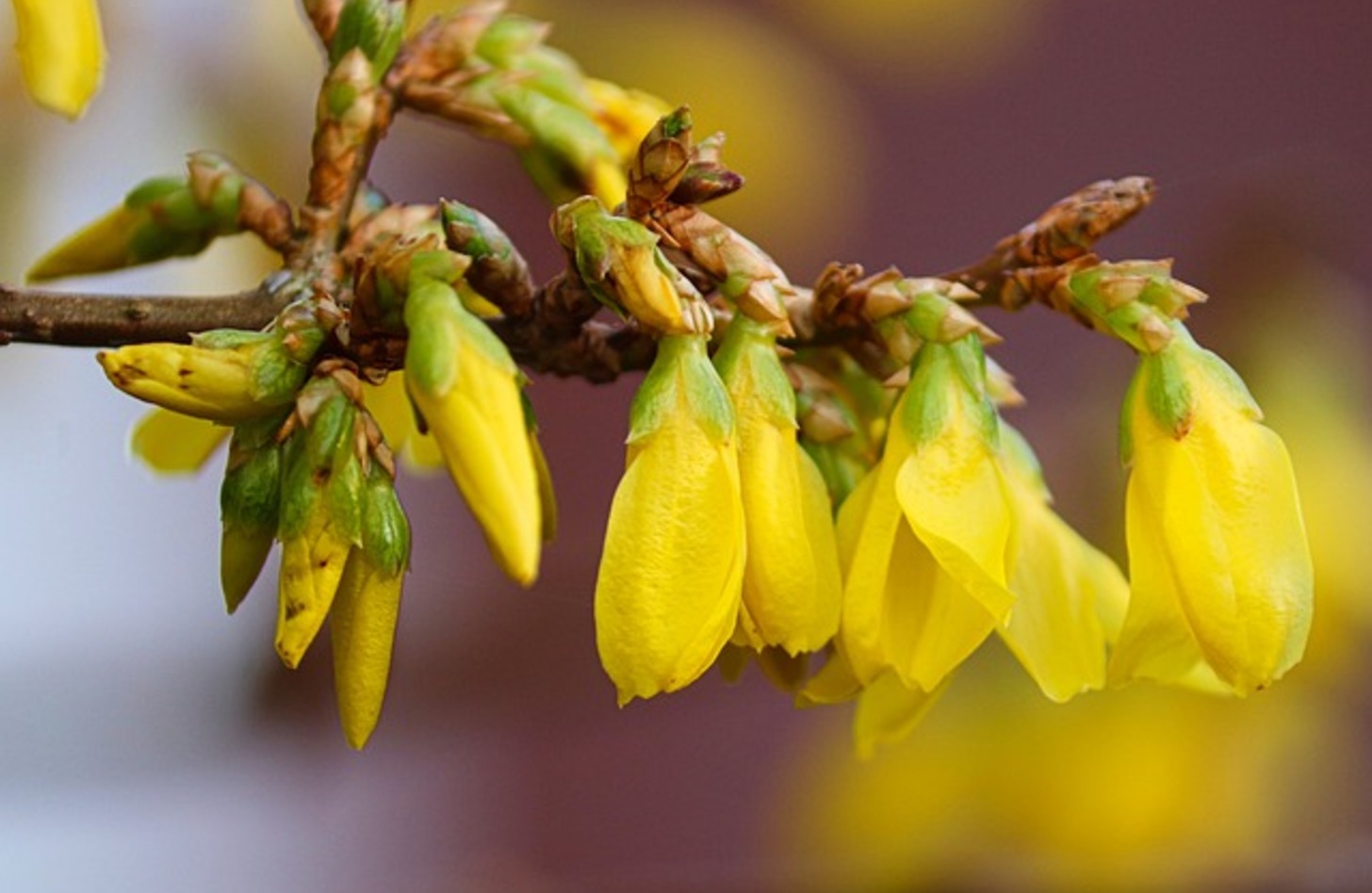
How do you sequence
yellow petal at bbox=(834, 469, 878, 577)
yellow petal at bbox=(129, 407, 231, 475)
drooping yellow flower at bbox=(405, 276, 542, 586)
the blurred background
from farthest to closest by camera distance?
the blurred background < yellow petal at bbox=(129, 407, 231, 475) < yellow petal at bbox=(834, 469, 878, 577) < drooping yellow flower at bbox=(405, 276, 542, 586)

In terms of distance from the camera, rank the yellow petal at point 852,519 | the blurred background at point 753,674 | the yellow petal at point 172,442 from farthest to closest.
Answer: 1. the blurred background at point 753,674
2. the yellow petal at point 172,442
3. the yellow petal at point 852,519

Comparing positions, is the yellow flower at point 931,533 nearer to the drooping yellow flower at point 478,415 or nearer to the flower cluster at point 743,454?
the flower cluster at point 743,454

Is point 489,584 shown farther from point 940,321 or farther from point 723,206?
point 940,321

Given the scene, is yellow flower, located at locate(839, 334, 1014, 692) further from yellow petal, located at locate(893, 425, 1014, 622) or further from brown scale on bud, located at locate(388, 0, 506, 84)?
brown scale on bud, located at locate(388, 0, 506, 84)

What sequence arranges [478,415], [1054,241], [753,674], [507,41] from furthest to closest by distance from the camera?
1. [753,674]
2. [507,41]
3. [1054,241]
4. [478,415]

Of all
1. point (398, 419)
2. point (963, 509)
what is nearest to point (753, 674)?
point (398, 419)

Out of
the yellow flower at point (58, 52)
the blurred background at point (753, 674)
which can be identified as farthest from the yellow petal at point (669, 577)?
the blurred background at point (753, 674)

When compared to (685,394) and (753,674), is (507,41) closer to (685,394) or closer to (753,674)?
(685,394)

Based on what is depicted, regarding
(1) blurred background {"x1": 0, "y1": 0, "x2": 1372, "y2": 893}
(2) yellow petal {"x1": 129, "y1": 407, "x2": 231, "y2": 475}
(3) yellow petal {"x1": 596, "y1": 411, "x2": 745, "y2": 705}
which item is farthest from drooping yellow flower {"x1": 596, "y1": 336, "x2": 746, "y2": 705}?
(1) blurred background {"x1": 0, "y1": 0, "x2": 1372, "y2": 893}
